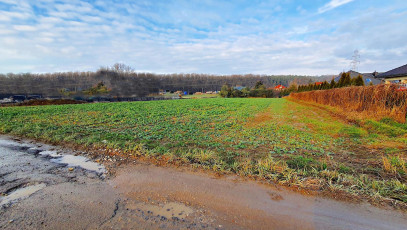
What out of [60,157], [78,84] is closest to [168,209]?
[60,157]

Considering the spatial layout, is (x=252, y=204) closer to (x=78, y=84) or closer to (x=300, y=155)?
(x=300, y=155)

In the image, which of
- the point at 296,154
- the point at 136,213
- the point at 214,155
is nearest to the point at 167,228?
the point at 136,213

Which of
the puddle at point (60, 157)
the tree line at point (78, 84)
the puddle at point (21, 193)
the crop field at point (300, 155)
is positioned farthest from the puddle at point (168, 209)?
the tree line at point (78, 84)

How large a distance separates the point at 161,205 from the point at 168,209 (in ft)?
0.54

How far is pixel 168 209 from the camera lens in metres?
2.65

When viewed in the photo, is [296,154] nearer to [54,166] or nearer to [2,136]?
[54,166]

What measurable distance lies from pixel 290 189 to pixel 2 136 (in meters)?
10.8

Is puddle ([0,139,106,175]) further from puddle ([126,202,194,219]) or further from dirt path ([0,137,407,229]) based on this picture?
puddle ([126,202,194,219])

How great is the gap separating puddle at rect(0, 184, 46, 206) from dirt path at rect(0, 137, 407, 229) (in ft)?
0.04

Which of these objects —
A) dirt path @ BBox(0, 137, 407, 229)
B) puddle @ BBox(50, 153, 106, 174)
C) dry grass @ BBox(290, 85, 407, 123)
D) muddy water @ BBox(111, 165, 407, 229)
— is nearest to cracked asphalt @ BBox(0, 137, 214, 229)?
dirt path @ BBox(0, 137, 407, 229)

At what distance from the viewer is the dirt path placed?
2371mm

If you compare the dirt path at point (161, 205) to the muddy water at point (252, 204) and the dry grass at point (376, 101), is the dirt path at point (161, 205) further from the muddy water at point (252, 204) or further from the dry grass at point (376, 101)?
the dry grass at point (376, 101)

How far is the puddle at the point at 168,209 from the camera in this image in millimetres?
2525

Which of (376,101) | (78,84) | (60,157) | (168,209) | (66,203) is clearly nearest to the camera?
(168,209)
